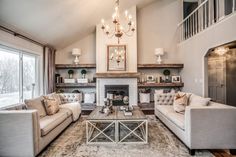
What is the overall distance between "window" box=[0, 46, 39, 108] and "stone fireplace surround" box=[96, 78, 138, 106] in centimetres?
213

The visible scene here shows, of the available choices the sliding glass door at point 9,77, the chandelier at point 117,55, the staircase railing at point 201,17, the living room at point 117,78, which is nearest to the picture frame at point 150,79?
the living room at point 117,78

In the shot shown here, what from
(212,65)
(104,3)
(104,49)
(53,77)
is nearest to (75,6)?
(104,3)

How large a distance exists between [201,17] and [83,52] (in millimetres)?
4431

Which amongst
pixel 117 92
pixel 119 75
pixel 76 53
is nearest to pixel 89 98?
pixel 117 92

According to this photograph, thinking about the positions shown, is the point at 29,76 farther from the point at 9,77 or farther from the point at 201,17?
the point at 201,17

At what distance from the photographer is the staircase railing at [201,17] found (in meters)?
5.30

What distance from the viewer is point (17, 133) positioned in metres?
2.80

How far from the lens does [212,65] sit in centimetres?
693

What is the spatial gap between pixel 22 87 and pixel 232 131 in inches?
194

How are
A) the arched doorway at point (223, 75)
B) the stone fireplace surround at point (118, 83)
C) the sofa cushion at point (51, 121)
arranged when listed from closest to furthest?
the sofa cushion at point (51, 121) < the arched doorway at point (223, 75) < the stone fireplace surround at point (118, 83)

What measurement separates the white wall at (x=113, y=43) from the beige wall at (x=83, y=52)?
574mm

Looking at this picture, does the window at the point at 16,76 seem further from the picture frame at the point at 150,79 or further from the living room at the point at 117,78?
the picture frame at the point at 150,79

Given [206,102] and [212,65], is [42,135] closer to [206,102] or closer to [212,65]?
[206,102]

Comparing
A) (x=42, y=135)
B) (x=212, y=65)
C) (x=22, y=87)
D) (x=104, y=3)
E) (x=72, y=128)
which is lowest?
(x=72, y=128)
